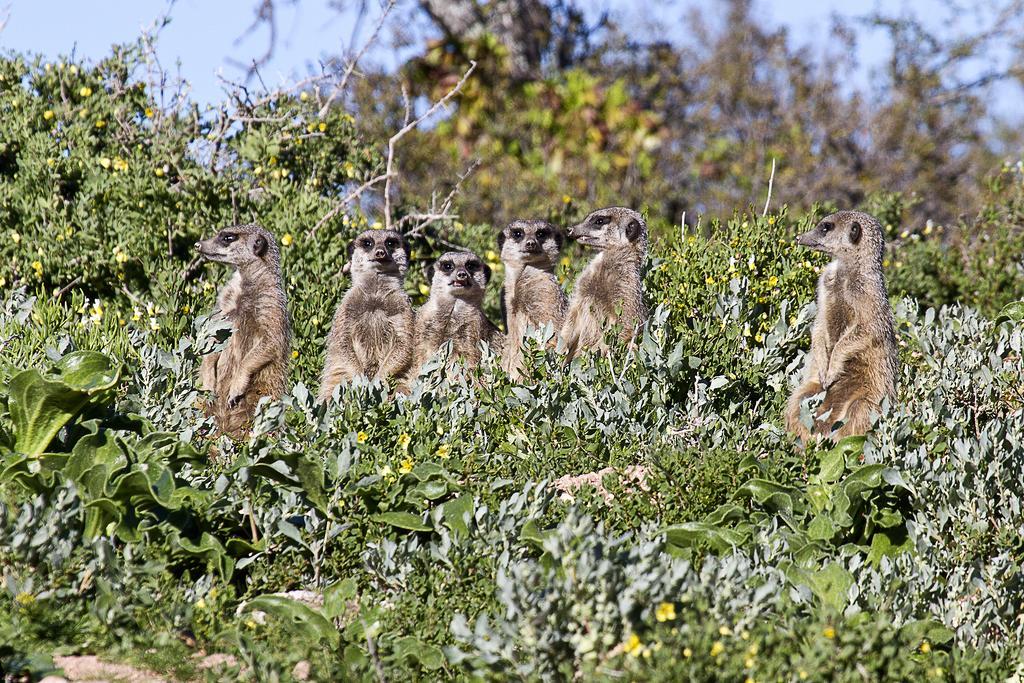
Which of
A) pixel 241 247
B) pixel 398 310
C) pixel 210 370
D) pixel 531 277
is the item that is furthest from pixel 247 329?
pixel 531 277

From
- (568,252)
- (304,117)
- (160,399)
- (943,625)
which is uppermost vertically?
(304,117)

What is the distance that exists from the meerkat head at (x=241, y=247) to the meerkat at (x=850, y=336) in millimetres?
2982

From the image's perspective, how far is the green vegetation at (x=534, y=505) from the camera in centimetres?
364

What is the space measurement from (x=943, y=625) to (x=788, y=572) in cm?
54

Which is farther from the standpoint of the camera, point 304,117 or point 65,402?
point 304,117

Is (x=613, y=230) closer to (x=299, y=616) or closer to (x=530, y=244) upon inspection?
(x=530, y=244)

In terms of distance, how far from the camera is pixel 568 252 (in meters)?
9.29

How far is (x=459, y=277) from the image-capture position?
713cm

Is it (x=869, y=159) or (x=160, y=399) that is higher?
(x=869, y=159)

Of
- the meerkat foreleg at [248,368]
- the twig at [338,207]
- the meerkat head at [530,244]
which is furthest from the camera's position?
the twig at [338,207]

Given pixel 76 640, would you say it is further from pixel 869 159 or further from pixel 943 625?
pixel 869 159

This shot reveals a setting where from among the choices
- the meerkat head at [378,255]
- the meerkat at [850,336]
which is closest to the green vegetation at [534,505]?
the meerkat at [850,336]

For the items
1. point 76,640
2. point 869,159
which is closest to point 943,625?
point 76,640

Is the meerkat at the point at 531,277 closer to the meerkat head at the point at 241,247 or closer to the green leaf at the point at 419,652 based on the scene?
the meerkat head at the point at 241,247
